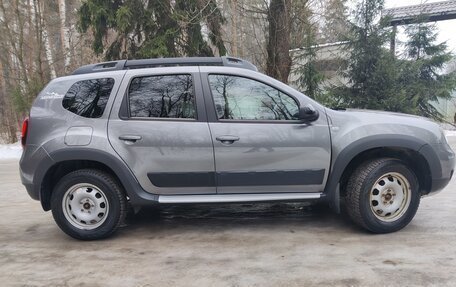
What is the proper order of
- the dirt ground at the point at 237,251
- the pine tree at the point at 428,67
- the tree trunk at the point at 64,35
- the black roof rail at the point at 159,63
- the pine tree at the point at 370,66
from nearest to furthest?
the dirt ground at the point at 237,251, the black roof rail at the point at 159,63, the pine tree at the point at 370,66, the pine tree at the point at 428,67, the tree trunk at the point at 64,35

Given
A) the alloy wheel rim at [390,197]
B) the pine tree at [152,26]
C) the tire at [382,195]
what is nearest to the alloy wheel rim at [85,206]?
the tire at [382,195]

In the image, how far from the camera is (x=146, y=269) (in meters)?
3.76

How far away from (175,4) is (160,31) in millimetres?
891

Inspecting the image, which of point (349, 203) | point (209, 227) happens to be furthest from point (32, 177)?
point (349, 203)

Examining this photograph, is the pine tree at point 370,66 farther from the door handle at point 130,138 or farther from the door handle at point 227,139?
the door handle at point 130,138

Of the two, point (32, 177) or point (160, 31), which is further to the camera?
point (160, 31)

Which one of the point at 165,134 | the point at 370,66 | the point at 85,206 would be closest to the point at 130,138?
the point at 165,134

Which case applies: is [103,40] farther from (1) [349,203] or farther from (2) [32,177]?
(1) [349,203]

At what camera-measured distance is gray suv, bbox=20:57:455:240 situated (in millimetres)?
4332

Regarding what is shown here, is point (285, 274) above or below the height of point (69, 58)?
below

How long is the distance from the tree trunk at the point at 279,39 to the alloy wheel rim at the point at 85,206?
344 inches

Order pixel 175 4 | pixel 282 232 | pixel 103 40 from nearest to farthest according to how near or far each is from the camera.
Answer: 1. pixel 282 232
2. pixel 175 4
3. pixel 103 40

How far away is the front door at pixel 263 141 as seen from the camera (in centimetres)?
432

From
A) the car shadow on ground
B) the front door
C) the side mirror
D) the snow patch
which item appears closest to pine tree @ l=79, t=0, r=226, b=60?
the snow patch
